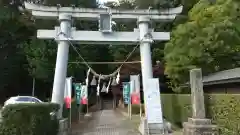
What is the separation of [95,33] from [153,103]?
4456mm

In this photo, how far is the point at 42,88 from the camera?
Result: 3716cm

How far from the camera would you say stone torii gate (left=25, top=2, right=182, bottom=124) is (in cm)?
1444

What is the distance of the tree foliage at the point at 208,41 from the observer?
1819 centimetres

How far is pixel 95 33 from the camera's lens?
48.3ft

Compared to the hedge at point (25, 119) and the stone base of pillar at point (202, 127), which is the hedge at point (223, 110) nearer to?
the stone base of pillar at point (202, 127)

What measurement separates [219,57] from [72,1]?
62.6 feet

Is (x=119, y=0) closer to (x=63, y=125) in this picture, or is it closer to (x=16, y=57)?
(x=16, y=57)

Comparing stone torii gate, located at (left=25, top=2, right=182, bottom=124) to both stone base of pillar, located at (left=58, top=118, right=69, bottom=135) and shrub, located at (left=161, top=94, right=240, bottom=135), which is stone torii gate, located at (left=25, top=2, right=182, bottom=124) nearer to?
stone base of pillar, located at (left=58, top=118, right=69, bottom=135)

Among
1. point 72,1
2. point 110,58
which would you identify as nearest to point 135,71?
point 110,58

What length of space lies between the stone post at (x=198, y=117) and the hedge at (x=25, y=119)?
575cm

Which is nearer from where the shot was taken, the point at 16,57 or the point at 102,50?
the point at 16,57

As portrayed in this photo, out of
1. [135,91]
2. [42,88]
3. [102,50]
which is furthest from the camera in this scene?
[102,50]

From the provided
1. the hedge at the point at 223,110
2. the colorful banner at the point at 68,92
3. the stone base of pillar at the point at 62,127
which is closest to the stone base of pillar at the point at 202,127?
the hedge at the point at 223,110

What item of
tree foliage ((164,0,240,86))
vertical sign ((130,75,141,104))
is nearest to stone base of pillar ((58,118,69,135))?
vertical sign ((130,75,141,104))
